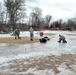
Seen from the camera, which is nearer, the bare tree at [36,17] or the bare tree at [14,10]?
the bare tree at [14,10]

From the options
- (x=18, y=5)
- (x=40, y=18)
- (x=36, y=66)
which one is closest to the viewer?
(x=36, y=66)

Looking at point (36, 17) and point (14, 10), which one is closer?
point (14, 10)

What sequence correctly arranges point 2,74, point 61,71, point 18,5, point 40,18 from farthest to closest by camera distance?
point 40,18
point 18,5
point 61,71
point 2,74

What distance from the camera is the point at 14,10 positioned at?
65188 mm

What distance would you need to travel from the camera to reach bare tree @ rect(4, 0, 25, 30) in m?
64.9

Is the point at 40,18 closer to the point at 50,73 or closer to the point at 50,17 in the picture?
the point at 50,17

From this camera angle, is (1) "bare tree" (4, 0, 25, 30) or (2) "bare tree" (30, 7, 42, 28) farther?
(2) "bare tree" (30, 7, 42, 28)

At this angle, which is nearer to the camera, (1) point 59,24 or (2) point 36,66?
(2) point 36,66

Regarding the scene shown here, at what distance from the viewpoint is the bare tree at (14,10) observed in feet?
213

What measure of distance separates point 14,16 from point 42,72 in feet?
188

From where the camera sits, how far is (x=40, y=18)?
129m

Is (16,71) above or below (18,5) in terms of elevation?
below

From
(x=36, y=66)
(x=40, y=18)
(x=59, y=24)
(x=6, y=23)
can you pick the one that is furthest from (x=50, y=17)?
(x=36, y=66)

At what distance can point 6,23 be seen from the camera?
68.2 metres
